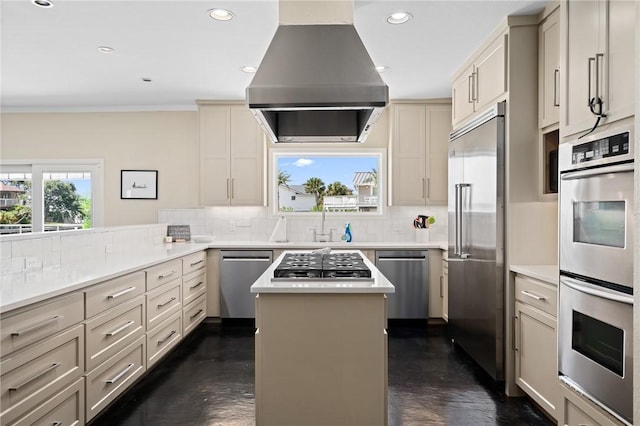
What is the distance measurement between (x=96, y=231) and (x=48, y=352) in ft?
5.26

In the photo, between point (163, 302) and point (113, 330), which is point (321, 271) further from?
point (163, 302)

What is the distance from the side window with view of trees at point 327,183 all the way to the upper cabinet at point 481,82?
Result: 1.61 metres

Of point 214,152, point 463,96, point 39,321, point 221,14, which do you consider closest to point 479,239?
point 463,96

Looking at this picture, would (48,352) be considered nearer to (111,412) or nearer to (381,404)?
(111,412)

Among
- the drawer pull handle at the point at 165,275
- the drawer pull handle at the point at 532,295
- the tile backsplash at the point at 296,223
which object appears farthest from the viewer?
the tile backsplash at the point at 296,223

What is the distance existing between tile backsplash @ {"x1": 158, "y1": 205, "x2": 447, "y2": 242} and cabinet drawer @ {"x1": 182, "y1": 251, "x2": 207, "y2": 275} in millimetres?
784

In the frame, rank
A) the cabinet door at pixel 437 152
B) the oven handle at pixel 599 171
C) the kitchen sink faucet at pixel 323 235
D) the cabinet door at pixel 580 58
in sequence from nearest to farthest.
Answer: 1. the oven handle at pixel 599 171
2. the cabinet door at pixel 580 58
3. the cabinet door at pixel 437 152
4. the kitchen sink faucet at pixel 323 235

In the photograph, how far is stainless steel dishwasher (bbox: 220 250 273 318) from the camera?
4500mm

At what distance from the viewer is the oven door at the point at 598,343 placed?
155 centimetres

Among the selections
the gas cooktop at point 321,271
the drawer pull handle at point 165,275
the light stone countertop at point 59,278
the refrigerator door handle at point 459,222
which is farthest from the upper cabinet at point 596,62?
the drawer pull handle at point 165,275

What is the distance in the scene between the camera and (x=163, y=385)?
9.62ft

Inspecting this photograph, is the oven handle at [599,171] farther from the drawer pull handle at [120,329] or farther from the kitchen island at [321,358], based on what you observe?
the drawer pull handle at [120,329]

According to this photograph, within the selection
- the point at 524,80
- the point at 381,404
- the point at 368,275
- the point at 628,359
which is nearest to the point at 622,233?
the point at 628,359

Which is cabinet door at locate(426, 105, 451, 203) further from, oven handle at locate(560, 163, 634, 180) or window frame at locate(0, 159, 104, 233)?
window frame at locate(0, 159, 104, 233)
